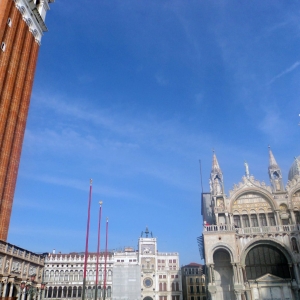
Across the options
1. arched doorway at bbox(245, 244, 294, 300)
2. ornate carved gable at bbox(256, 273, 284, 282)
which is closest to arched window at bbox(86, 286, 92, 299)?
arched doorway at bbox(245, 244, 294, 300)

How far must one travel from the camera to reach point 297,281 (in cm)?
3547

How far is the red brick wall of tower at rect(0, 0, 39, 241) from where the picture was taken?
3422cm

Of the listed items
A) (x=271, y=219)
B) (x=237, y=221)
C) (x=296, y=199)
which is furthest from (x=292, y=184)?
(x=237, y=221)

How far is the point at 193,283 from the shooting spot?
263 feet

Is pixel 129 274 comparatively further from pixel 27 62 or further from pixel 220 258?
pixel 27 62

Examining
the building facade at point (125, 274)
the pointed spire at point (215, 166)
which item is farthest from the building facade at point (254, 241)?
the building facade at point (125, 274)

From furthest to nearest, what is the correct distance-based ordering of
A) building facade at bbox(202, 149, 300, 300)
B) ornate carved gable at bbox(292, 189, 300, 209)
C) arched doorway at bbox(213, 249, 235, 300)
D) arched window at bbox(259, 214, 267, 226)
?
1. arched window at bbox(259, 214, 267, 226)
2. ornate carved gable at bbox(292, 189, 300, 209)
3. arched doorway at bbox(213, 249, 235, 300)
4. building facade at bbox(202, 149, 300, 300)

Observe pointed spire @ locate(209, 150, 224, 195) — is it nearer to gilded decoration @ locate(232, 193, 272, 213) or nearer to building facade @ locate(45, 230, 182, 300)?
gilded decoration @ locate(232, 193, 272, 213)

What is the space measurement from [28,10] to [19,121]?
14796 millimetres

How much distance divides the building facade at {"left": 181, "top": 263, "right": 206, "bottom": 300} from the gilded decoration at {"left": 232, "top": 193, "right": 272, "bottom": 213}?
39.9m

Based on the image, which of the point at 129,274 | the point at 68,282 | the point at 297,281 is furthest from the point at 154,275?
the point at 297,281

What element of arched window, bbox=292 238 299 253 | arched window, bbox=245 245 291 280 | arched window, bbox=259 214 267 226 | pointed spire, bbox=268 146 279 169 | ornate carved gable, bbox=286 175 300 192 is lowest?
arched window, bbox=245 245 291 280

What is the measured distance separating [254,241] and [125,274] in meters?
32.2

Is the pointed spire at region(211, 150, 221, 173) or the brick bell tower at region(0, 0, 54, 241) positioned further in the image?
the pointed spire at region(211, 150, 221, 173)
